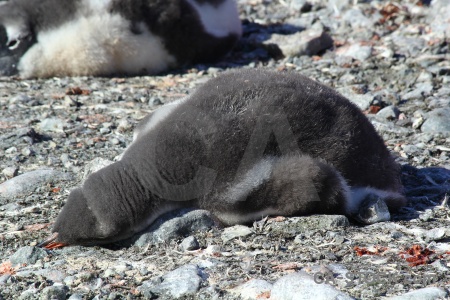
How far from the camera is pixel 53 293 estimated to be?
14.1 feet

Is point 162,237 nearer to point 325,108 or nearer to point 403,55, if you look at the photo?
point 325,108

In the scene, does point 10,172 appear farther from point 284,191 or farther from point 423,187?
point 423,187

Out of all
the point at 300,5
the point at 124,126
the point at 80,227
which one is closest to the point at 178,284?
the point at 80,227

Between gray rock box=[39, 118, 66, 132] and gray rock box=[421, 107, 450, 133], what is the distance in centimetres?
330

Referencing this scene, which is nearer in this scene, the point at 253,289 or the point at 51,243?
the point at 253,289

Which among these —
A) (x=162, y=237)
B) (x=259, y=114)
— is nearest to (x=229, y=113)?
(x=259, y=114)

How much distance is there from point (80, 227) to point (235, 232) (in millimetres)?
959

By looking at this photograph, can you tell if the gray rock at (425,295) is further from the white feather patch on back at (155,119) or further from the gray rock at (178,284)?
the white feather patch on back at (155,119)

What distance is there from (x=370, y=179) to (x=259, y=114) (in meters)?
0.91

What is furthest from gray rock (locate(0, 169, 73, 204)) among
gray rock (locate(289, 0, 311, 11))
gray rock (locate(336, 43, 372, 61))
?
gray rock (locate(289, 0, 311, 11))

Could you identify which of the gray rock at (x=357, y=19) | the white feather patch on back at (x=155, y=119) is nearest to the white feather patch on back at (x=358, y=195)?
the white feather patch on back at (x=155, y=119)

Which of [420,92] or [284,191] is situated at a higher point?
[284,191]

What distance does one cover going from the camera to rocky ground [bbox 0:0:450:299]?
14.1 feet

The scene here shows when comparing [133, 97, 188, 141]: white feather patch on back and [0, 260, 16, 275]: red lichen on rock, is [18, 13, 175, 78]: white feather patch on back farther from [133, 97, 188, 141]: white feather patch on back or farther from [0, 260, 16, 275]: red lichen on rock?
[0, 260, 16, 275]: red lichen on rock
